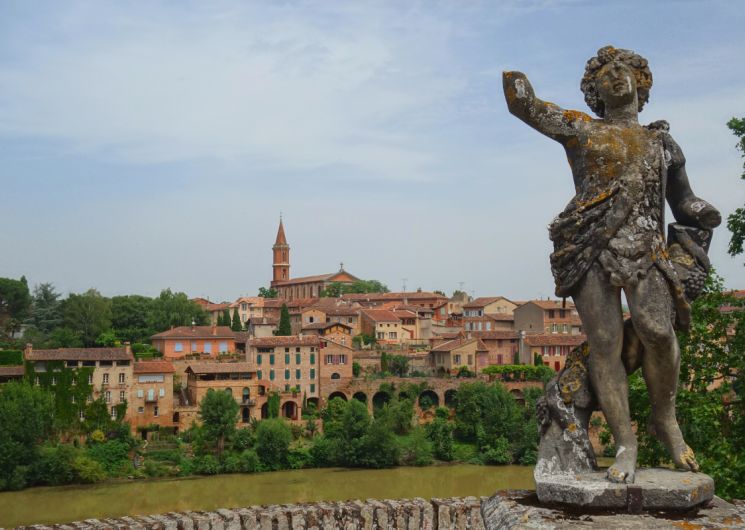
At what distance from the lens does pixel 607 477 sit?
472 cm

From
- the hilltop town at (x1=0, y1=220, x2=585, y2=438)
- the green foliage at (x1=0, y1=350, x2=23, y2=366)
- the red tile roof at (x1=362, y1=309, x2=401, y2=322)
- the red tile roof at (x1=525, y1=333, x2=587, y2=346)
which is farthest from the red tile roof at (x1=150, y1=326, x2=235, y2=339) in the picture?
the red tile roof at (x1=525, y1=333, x2=587, y2=346)

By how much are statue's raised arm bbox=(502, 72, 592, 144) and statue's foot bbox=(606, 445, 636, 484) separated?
6.25 ft

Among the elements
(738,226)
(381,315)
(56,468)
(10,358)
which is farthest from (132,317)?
(738,226)

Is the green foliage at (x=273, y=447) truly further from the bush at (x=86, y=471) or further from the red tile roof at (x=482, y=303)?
the red tile roof at (x=482, y=303)

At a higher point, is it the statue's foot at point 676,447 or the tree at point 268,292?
the tree at point 268,292

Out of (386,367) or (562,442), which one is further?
(386,367)

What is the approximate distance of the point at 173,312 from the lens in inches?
2849

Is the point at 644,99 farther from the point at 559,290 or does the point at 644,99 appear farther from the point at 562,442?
the point at 562,442

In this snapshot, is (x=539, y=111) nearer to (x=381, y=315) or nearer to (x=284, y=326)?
(x=284, y=326)

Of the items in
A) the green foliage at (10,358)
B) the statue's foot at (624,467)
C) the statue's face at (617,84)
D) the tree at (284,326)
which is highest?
the tree at (284,326)

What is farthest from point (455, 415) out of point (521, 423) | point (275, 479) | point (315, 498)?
point (315, 498)

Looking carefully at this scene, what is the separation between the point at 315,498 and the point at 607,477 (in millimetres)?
28747

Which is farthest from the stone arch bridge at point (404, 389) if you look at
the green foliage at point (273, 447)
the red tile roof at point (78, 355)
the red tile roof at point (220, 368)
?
the red tile roof at point (78, 355)

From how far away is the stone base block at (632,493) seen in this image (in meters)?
4.55
